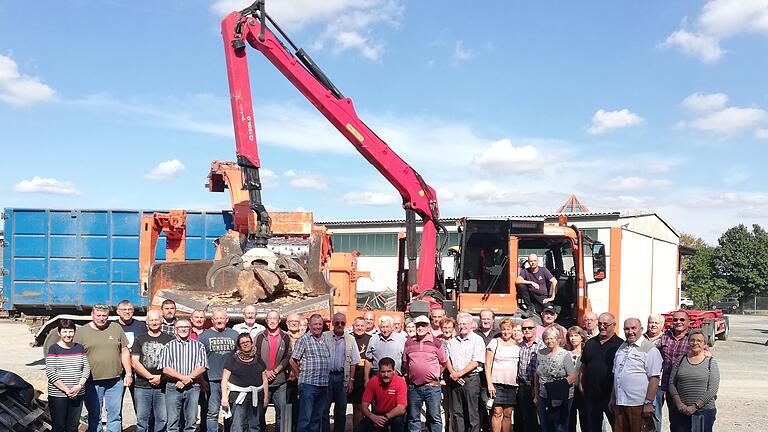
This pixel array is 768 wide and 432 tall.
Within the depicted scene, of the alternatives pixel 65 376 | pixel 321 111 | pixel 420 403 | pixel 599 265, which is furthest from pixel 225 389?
pixel 599 265

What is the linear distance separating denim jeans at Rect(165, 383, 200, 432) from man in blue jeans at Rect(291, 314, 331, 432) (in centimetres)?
102

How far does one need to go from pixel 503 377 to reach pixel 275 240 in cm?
558

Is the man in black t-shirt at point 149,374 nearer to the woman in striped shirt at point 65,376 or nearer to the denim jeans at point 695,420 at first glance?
the woman in striped shirt at point 65,376

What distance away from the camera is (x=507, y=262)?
10445 millimetres

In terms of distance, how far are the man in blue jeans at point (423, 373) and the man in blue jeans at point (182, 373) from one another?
2065mm

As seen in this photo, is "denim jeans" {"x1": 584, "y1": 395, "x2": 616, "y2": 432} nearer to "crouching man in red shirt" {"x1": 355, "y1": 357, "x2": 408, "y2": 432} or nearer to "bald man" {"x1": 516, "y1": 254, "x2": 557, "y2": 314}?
"crouching man in red shirt" {"x1": 355, "y1": 357, "x2": 408, "y2": 432}

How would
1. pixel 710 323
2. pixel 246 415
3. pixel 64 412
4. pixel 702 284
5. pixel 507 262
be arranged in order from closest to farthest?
pixel 64 412, pixel 246 415, pixel 507 262, pixel 710 323, pixel 702 284

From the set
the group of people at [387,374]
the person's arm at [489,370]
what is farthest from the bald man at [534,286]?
the person's arm at [489,370]

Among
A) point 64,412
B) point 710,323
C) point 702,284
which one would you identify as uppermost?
point 64,412

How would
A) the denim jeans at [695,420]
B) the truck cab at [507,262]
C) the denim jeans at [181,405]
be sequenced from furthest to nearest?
the truck cab at [507,262] → the denim jeans at [181,405] → the denim jeans at [695,420]

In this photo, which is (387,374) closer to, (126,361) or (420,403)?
(420,403)

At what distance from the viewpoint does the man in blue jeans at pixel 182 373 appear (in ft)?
21.5

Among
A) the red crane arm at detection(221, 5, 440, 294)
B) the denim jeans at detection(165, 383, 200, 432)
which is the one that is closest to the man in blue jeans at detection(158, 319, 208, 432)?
the denim jeans at detection(165, 383, 200, 432)

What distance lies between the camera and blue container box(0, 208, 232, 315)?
15695 mm
